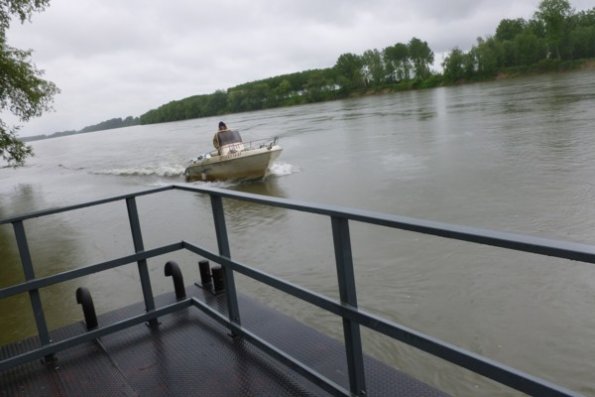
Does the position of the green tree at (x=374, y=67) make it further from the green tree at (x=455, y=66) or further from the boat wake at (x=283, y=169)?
the boat wake at (x=283, y=169)

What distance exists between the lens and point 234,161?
20359 mm

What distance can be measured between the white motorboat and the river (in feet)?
2.10

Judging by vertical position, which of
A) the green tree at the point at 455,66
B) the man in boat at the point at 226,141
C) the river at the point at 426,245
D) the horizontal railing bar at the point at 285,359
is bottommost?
the river at the point at 426,245

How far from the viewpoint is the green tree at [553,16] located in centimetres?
8575

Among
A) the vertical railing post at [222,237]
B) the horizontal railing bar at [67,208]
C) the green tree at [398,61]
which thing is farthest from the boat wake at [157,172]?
the green tree at [398,61]

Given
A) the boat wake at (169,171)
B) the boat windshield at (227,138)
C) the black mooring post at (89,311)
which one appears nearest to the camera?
the black mooring post at (89,311)

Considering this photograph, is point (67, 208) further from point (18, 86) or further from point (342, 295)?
point (18, 86)

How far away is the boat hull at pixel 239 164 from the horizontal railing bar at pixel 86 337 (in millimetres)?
16180

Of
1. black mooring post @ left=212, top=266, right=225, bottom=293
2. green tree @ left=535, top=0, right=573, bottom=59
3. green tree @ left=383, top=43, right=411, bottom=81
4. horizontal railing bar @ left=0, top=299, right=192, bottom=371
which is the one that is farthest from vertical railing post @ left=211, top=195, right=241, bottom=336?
green tree @ left=383, top=43, right=411, bottom=81

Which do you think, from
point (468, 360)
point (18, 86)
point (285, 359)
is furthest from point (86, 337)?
point (18, 86)

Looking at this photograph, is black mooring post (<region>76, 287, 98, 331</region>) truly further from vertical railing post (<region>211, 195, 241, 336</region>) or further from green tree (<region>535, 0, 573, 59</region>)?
green tree (<region>535, 0, 573, 59</region>)

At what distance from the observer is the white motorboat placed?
795 inches

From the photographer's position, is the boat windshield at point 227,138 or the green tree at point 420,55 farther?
the green tree at point 420,55

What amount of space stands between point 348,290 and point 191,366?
151 cm
